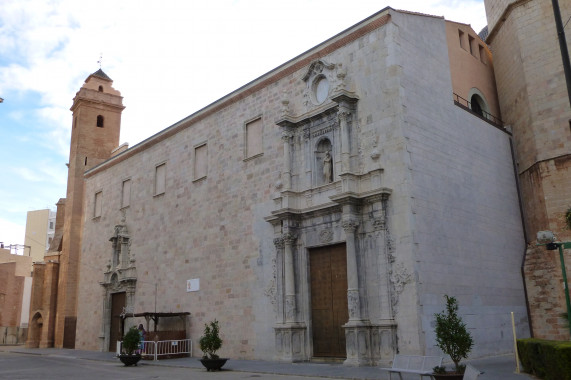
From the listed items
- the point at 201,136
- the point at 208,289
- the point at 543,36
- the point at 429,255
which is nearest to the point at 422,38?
the point at 543,36

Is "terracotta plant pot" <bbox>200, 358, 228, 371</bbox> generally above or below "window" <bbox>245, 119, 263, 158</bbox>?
below

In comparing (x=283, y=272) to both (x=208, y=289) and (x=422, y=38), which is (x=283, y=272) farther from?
(x=422, y=38)

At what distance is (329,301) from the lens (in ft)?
57.9

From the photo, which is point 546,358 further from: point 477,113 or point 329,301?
point 477,113

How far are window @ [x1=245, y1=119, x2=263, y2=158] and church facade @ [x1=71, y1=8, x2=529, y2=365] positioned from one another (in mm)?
65

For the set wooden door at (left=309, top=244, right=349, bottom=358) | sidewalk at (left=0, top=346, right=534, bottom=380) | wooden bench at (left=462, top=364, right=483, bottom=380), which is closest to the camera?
wooden bench at (left=462, top=364, right=483, bottom=380)

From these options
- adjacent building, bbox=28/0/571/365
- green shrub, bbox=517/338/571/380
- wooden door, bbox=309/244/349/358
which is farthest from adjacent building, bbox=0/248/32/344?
green shrub, bbox=517/338/571/380

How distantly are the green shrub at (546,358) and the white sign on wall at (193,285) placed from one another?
1398cm

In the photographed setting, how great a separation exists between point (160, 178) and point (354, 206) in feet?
44.9

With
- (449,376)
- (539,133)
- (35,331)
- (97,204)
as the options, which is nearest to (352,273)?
(449,376)

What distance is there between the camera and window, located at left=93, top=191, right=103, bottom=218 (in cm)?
3241

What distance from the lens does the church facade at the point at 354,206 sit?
16.0 metres

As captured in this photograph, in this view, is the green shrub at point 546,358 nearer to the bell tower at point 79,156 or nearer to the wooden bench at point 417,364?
the wooden bench at point 417,364

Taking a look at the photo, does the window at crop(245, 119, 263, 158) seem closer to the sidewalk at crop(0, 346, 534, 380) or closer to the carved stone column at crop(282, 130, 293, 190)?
the carved stone column at crop(282, 130, 293, 190)
